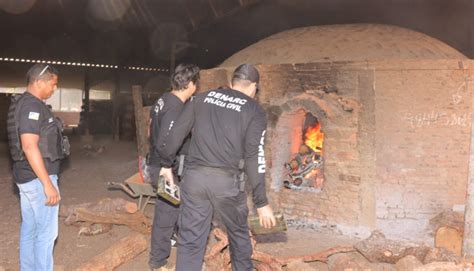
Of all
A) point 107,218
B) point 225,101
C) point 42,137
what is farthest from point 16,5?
point 225,101

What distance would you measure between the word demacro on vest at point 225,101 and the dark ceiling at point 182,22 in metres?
9.36

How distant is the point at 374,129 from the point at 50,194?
4.79 meters

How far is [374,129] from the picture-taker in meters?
6.73

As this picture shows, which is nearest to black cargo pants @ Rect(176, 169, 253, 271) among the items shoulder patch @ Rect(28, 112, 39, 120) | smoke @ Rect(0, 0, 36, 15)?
shoulder patch @ Rect(28, 112, 39, 120)

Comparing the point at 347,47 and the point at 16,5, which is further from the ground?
the point at 16,5

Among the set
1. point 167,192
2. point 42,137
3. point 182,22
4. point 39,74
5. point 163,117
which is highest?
point 182,22

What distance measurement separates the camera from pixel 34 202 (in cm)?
372

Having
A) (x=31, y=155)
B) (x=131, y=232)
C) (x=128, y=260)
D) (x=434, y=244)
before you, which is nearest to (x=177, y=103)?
(x=31, y=155)

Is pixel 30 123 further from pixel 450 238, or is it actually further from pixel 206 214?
pixel 450 238

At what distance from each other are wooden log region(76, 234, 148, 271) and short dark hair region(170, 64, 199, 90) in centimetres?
200

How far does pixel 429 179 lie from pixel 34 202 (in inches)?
212

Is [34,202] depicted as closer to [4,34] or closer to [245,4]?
[245,4]

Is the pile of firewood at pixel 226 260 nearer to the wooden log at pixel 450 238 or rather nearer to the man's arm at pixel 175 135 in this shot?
the man's arm at pixel 175 135

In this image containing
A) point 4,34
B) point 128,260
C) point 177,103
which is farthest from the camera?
point 4,34
